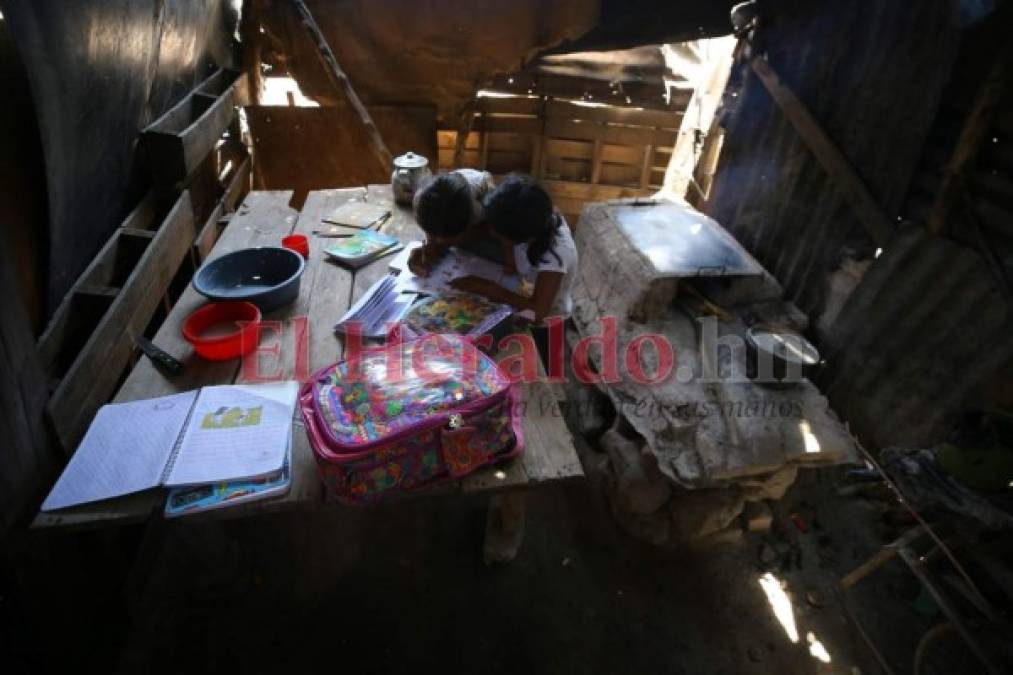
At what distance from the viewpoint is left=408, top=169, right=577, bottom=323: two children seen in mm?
2584

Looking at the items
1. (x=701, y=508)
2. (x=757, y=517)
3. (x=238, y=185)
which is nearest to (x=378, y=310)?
(x=701, y=508)

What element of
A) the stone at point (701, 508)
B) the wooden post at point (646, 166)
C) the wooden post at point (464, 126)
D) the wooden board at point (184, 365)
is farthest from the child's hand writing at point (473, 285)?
the wooden post at point (646, 166)

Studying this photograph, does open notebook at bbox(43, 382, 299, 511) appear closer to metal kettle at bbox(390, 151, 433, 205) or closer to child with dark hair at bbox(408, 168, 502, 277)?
child with dark hair at bbox(408, 168, 502, 277)

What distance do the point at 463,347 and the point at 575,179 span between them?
555 centimetres

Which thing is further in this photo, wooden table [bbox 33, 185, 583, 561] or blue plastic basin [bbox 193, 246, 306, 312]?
blue plastic basin [bbox 193, 246, 306, 312]

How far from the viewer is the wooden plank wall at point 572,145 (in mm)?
6668

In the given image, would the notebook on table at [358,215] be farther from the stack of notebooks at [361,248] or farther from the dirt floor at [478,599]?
the dirt floor at [478,599]

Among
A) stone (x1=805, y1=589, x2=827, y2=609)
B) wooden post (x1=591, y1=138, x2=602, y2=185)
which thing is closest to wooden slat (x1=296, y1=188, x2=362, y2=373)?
stone (x1=805, y1=589, x2=827, y2=609)

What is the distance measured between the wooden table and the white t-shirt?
661 mm

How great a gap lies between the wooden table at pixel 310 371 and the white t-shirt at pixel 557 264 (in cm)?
66

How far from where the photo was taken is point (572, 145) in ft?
23.0

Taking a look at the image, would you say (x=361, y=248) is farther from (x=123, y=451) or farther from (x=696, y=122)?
(x=696, y=122)

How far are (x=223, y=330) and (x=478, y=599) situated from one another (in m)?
2.00

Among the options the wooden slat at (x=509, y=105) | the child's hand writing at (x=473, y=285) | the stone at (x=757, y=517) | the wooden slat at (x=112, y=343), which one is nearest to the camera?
the wooden slat at (x=112, y=343)
